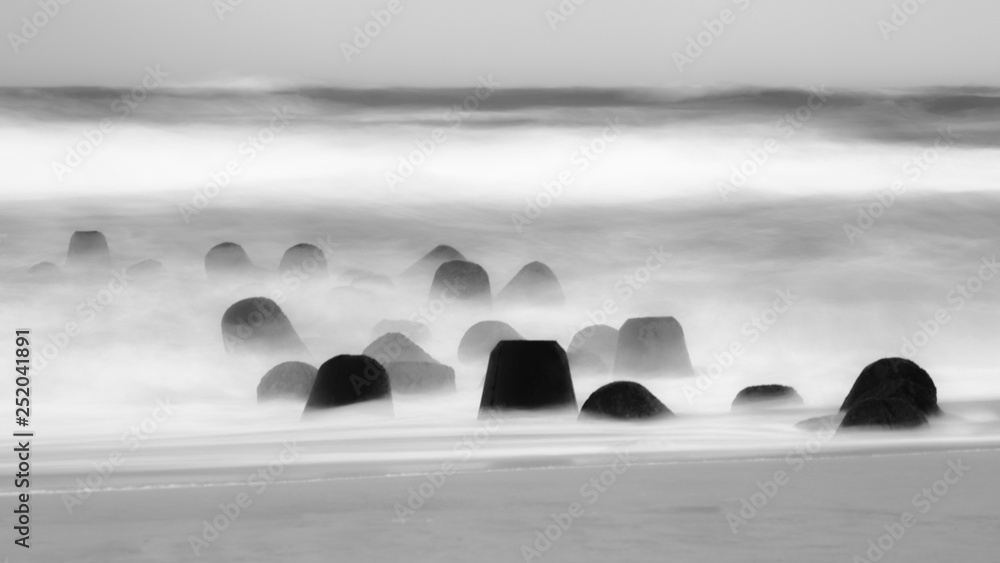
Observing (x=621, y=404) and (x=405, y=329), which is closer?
(x=621, y=404)

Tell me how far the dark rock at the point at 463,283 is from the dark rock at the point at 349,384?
962cm

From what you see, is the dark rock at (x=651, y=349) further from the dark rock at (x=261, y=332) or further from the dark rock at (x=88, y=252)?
the dark rock at (x=88, y=252)

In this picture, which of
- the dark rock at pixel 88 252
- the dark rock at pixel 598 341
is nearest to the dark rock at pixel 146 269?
the dark rock at pixel 88 252

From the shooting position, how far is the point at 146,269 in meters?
30.2

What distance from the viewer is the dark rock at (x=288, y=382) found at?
798 inches

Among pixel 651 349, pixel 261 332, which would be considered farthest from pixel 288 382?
pixel 651 349

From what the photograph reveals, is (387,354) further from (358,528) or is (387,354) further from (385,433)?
(358,528)

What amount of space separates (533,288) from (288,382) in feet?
29.1

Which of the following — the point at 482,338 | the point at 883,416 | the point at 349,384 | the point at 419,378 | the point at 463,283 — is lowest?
the point at 883,416

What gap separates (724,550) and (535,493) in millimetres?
2578

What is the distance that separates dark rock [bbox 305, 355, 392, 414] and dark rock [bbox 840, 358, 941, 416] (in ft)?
17.0

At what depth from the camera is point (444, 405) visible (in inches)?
773

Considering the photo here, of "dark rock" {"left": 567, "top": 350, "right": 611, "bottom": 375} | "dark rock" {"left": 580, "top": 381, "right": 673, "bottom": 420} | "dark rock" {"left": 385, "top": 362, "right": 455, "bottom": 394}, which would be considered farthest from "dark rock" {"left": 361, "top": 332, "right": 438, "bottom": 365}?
"dark rock" {"left": 580, "top": 381, "right": 673, "bottom": 420}

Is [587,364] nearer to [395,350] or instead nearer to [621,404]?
[395,350]
